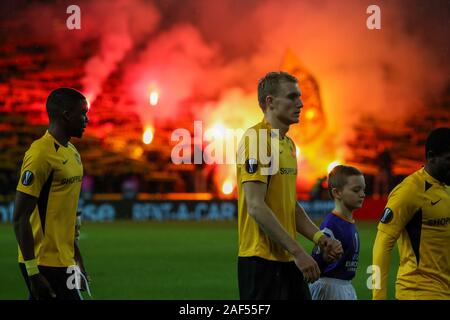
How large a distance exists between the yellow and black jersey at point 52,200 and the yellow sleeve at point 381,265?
6.62 ft

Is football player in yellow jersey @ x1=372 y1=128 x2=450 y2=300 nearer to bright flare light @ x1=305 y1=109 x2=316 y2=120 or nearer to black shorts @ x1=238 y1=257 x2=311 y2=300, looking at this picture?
black shorts @ x1=238 y1=257 x2=311 y2=300

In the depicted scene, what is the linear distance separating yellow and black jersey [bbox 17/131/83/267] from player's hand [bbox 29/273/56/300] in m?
0.25

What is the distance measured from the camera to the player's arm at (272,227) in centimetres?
523

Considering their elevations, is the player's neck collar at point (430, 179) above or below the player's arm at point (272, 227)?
above

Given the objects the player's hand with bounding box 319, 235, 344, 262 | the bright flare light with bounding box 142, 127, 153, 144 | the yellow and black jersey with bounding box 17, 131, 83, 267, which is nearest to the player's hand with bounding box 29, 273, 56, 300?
the yellow and black jersey with bounding box 17, 131, 83, 267

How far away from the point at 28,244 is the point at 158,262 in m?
11.8

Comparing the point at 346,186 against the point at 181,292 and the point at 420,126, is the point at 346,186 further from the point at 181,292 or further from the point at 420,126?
the point at 420,126

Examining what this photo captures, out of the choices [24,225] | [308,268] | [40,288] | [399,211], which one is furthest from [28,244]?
[399,211]

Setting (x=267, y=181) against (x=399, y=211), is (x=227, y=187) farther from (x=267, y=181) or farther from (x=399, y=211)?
(x=267, y=181)

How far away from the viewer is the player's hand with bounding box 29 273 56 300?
570 cm

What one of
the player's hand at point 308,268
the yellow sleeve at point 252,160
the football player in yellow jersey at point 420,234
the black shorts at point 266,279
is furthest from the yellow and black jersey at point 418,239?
the yellow sleeve at point 252,160

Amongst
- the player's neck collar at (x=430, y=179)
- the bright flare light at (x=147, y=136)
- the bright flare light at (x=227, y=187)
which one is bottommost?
the bright flare light at (x=227, y=187)

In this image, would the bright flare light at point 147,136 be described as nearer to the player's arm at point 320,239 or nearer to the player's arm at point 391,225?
the player's arm at point 320,239

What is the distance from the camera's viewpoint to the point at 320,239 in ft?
18.7
